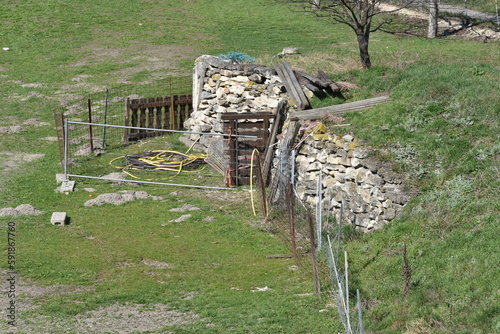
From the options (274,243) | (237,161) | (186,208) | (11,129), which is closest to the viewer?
(274,243)

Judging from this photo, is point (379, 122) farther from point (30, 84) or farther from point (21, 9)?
point (21, 9)

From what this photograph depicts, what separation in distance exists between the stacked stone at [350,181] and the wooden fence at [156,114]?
831 centimetres

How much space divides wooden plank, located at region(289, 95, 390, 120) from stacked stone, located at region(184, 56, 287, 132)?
251 centimetres

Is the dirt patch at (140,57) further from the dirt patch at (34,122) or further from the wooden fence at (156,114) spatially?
the wooden fence at (156,114)

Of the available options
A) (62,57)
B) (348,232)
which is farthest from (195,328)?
(62,57)

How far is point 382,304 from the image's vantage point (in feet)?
35.9

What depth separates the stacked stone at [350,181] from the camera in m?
14.7

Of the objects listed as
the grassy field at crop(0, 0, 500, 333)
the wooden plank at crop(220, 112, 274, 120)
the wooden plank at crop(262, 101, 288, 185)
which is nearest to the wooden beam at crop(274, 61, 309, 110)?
the wooden plank at crop(262, 101, 288, 185)

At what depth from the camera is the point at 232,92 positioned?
22.5 metres

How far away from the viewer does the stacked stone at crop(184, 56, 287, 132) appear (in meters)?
21.7

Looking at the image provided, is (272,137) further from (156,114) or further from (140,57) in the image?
(140,57)

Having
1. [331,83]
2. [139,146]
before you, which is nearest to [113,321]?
[331,83]

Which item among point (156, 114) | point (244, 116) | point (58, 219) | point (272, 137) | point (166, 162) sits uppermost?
point (244, 116)

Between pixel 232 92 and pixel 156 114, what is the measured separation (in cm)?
326
